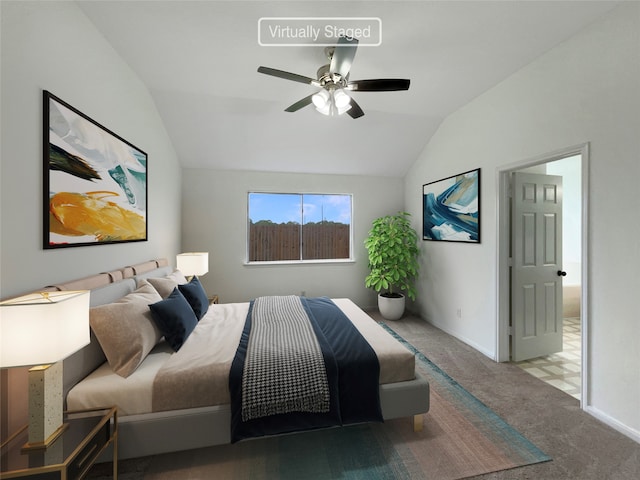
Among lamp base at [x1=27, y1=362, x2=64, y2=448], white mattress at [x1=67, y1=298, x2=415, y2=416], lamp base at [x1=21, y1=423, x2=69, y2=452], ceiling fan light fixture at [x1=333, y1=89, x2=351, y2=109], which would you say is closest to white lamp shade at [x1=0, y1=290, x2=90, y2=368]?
lamp base at [x1=27, y1=362, x2=64, y2=448]

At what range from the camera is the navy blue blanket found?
154 cm

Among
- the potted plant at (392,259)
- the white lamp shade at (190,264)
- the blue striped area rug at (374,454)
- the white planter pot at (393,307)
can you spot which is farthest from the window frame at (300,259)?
the blue striped area rug at (374,454)

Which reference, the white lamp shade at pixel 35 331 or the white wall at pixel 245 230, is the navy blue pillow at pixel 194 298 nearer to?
the white lamp shade at pixel 35 331

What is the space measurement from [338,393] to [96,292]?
1.68 m

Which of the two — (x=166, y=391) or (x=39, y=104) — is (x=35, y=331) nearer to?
(x=166, y=391)

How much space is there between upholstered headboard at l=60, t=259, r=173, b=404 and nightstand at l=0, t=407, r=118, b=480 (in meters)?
0.22

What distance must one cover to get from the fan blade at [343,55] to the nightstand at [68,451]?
2.51m

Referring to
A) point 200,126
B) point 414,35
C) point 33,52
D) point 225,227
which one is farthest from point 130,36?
point 225,227

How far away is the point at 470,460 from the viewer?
1.59 m

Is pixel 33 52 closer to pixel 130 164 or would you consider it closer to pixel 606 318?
pixel 130 164

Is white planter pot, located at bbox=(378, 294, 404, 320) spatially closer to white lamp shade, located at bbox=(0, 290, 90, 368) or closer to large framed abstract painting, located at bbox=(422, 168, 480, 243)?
large framed abstract painting, located at bbox=(422, 168, 480, 243)

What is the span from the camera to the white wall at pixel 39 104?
52.1 inches

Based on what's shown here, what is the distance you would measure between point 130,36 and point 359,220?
3.59 meters

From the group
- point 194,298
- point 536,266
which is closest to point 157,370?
point 194,298
